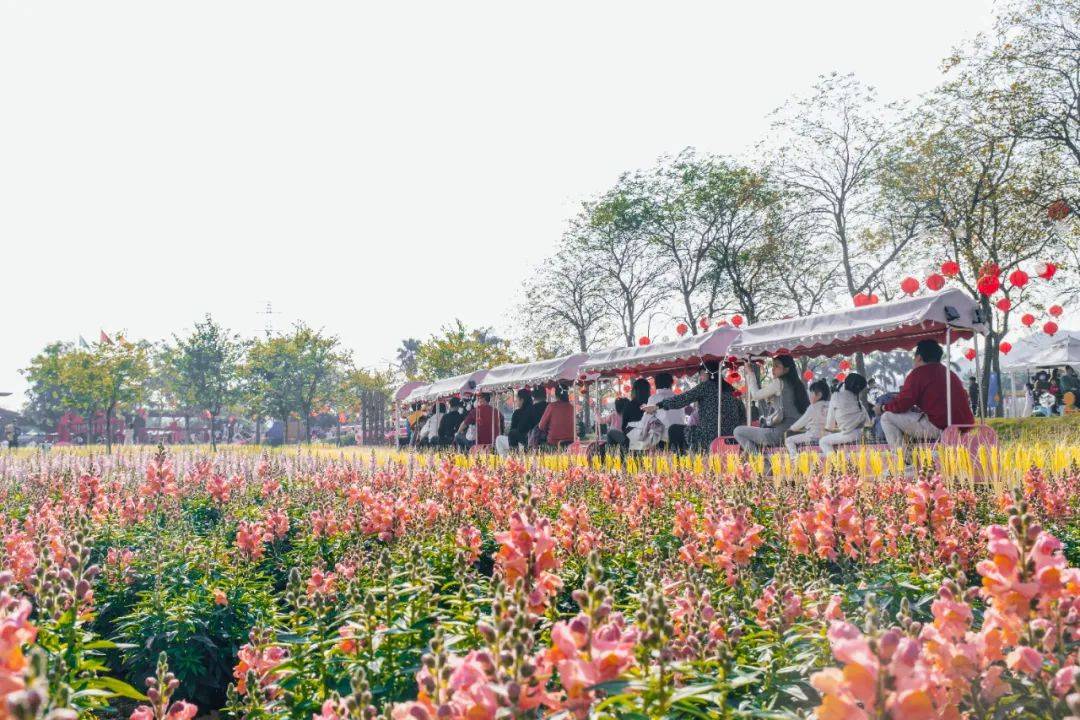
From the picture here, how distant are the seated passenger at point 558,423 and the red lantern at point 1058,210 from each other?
1643cm

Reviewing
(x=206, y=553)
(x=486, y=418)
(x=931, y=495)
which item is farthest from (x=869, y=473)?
(x=486, y=418)

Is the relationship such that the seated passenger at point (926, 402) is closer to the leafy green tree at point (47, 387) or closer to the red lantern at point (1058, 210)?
→ the red lantern at point (1058, 210)

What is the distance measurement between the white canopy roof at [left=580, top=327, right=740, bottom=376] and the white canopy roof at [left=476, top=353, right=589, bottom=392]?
700 mm

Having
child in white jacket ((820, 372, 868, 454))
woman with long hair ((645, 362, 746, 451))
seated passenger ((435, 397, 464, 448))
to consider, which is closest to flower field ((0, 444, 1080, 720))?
child in white jacket ((820, 372, 868, 454))

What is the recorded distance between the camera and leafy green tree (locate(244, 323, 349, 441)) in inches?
1646

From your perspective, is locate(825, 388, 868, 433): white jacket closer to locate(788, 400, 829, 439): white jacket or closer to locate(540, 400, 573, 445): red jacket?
locate(788, 400, 829, 439): white jacket

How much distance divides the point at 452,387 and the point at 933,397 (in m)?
16.6

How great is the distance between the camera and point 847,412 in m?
10.7

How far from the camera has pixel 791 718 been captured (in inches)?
80.7

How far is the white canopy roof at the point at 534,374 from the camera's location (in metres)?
19.1

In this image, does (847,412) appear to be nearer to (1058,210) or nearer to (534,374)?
(534,374)

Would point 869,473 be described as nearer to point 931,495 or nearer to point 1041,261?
point 931,495

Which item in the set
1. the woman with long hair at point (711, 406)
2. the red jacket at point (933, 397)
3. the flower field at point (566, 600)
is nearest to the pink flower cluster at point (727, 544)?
the flower field at point (566, 600)

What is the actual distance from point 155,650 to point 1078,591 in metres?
4.80
